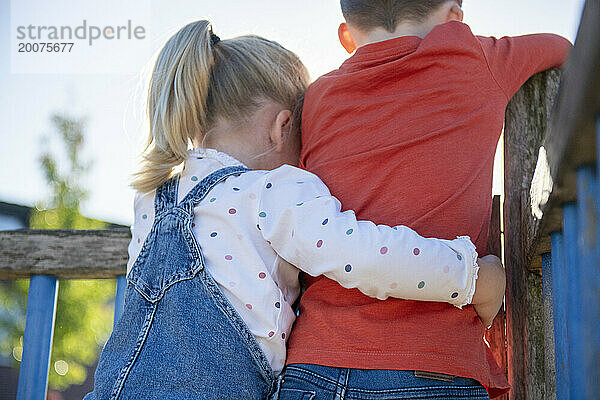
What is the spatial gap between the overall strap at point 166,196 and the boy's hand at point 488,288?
705 millimetres

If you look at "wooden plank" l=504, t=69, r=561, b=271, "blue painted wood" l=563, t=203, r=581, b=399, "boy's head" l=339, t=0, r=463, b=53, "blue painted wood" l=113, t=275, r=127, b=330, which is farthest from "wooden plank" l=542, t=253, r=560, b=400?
"blue painted wood" l=113, t=275, r=127, b=330

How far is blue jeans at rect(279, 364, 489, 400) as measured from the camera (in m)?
1.41

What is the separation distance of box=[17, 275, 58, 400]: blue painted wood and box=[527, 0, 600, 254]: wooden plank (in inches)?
71.5

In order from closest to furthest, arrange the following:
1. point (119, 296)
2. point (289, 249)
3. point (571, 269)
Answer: point (571, 269) → point (289, 249) → point (119, 296)

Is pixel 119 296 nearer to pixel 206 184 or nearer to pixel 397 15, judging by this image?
pixel 206 184

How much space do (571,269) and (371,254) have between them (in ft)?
1.58

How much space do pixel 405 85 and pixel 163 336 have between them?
79 centimetres

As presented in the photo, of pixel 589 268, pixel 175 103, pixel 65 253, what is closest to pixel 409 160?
pixel 175 103

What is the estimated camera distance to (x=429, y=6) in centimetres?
175

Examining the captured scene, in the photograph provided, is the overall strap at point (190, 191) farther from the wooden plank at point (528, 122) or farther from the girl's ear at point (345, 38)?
the wooden plank at point (528, 122)

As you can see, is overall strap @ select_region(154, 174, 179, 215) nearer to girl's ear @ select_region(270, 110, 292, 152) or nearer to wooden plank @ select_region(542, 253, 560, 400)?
→ girl's ear @ select_region(270, 110, 292, 152)

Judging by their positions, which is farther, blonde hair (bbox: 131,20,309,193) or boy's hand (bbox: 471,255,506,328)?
blonde hair (bbox: 131,20,309,193)

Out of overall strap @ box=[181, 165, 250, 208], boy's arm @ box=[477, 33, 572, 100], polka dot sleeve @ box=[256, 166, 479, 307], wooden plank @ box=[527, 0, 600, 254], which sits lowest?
polka dot sleeve @ box=[256, 166, 479, 307]

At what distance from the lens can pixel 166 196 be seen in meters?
1.68
